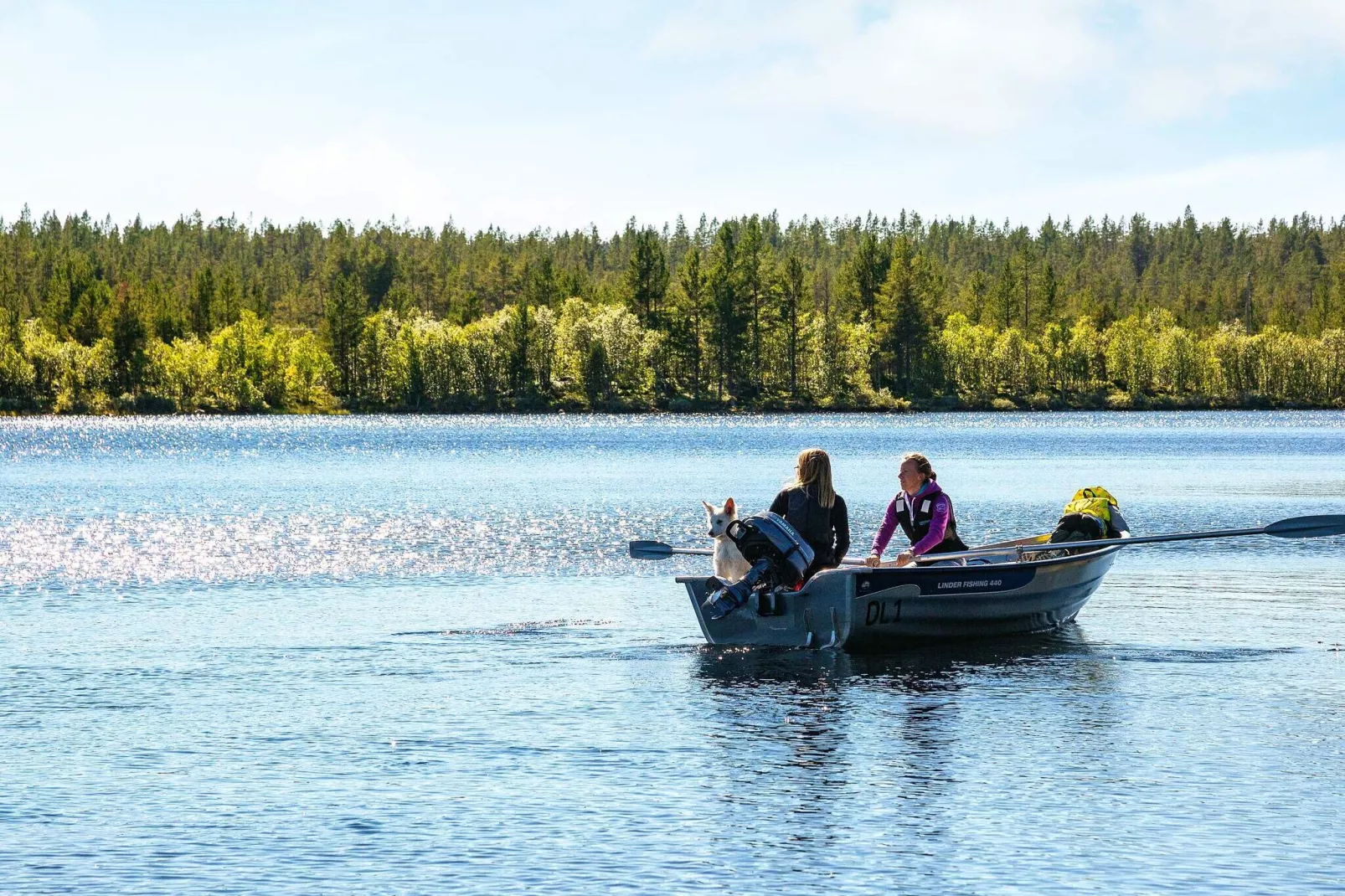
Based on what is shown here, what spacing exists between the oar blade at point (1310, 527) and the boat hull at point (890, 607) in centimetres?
375

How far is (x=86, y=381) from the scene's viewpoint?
175625 mm

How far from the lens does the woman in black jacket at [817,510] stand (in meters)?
22.6

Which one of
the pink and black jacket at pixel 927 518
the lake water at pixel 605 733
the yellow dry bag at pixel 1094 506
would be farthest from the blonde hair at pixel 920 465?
the yellow dry bag at pixel 1094 506

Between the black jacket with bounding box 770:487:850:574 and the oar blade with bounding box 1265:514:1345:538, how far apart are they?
7678 millimetres

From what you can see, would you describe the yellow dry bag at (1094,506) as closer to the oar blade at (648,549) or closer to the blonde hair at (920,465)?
the blonde hair at (920,465)

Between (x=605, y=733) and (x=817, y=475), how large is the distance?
→ 232 inches

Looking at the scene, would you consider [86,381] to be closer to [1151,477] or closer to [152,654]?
[1151,477]

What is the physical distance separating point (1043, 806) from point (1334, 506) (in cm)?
4122

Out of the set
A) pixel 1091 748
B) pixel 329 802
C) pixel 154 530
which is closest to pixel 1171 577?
pixel 1091 748

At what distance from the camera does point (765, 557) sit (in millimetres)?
22609

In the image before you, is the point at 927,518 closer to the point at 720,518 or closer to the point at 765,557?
the point at 765,557

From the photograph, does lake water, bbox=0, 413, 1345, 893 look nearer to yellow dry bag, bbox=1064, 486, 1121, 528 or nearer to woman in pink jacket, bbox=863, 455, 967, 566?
woman in pink jacket, bbox=863, 455, 967, 566

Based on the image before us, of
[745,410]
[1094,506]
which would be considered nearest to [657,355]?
[745,410]

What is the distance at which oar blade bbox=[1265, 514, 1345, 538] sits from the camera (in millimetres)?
25672
